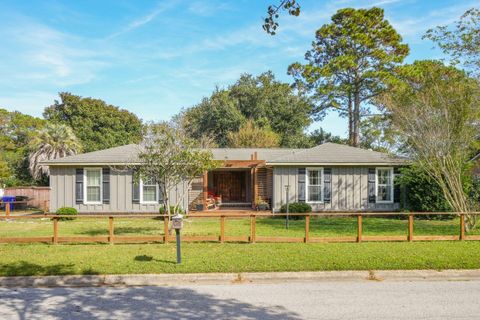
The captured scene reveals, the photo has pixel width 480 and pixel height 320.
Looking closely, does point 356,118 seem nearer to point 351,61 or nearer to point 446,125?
point 351,61

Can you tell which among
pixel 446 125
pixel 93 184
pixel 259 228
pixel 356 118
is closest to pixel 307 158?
pixel 259 228

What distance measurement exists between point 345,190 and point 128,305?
1527 cm

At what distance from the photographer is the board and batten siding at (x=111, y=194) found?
64.6 ft

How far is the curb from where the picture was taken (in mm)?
7832

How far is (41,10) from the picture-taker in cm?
1232

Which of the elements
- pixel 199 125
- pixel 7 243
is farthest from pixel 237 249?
pixel 199 125

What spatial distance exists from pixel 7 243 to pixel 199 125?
31.3 m

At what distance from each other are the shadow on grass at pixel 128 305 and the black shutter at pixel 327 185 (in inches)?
531

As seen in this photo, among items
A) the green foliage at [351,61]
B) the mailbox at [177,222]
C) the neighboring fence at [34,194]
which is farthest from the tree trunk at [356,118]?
the mailbox at [177,222]

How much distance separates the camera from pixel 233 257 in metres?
9.45

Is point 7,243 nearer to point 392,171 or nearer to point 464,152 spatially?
point 464,152

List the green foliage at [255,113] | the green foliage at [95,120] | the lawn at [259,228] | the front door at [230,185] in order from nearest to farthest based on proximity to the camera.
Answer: the lawn at [259,228] < the front door at [230,185] < the green foliage at [95,120] < the green foliage at [255,113]

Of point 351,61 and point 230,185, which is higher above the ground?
point 351,61

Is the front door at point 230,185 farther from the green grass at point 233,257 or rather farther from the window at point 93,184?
the green grass at point 233,257
